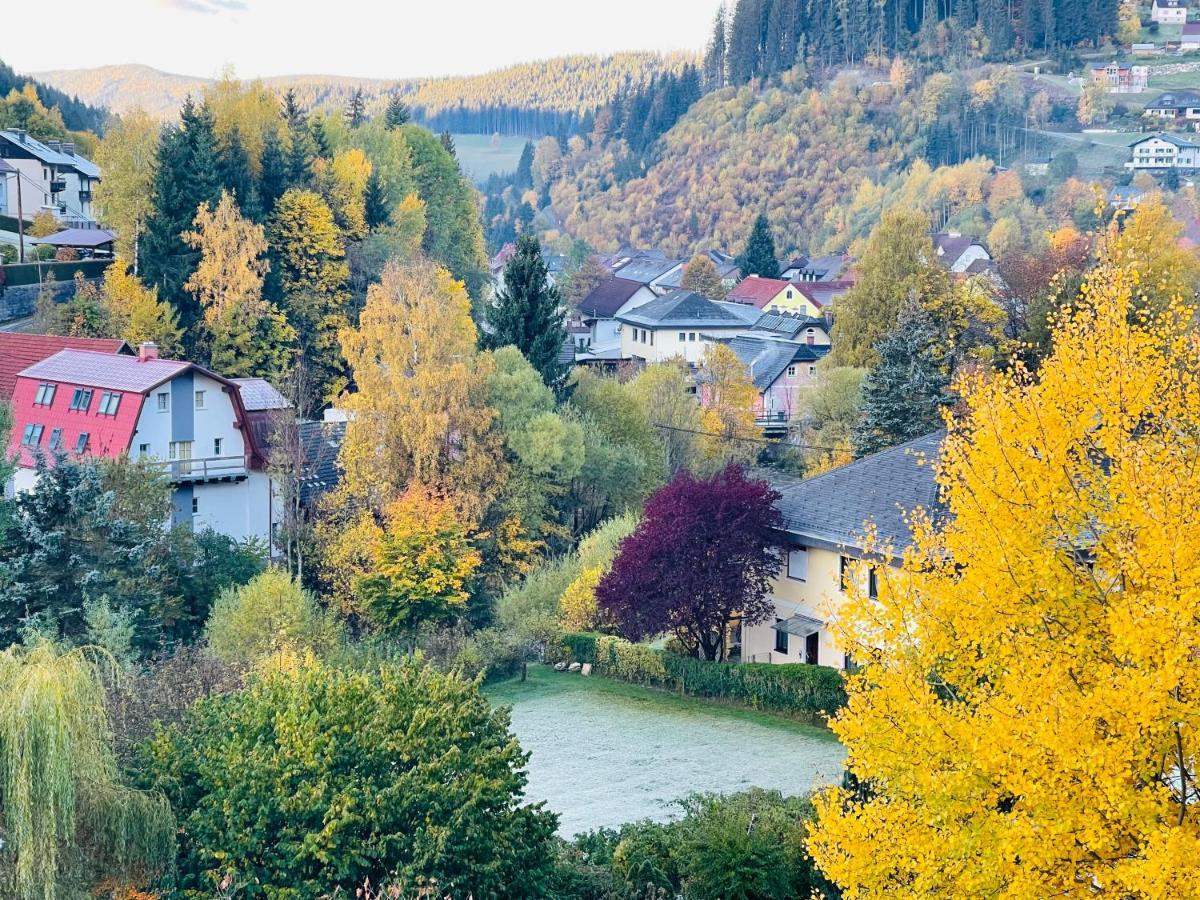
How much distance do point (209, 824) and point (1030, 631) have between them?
10925mm

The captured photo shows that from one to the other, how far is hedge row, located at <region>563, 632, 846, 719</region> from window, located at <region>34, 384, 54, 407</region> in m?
19.4

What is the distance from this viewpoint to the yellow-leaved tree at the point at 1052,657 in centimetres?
1195

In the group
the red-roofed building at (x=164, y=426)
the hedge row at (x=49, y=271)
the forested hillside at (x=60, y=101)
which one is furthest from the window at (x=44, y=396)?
the forested hillside at (x=60, y=101)

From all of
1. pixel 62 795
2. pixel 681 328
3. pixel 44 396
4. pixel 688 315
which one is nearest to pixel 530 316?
pixel 44 396

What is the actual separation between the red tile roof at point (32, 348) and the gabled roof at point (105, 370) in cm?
104

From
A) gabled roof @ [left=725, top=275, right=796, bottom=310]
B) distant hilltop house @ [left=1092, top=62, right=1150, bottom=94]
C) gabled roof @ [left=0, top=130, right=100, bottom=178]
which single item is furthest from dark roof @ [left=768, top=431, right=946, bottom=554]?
distant hilltop house @ [left=1092, top=62, right=1150, bottom=94]

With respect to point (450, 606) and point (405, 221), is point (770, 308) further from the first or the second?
point (450, 606)

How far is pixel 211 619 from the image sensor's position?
34438 millimetres

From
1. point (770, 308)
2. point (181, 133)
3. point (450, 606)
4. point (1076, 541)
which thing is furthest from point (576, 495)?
point (770, 308)

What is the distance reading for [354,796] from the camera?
18.0 m

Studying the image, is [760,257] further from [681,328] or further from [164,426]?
[164,426]

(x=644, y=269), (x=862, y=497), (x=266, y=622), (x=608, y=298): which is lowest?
(x=266, y=622)

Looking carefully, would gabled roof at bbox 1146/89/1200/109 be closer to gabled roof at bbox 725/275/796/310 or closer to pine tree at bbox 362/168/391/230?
gabled roof at bbox 725/275/796/310

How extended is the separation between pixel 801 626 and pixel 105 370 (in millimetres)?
24217
